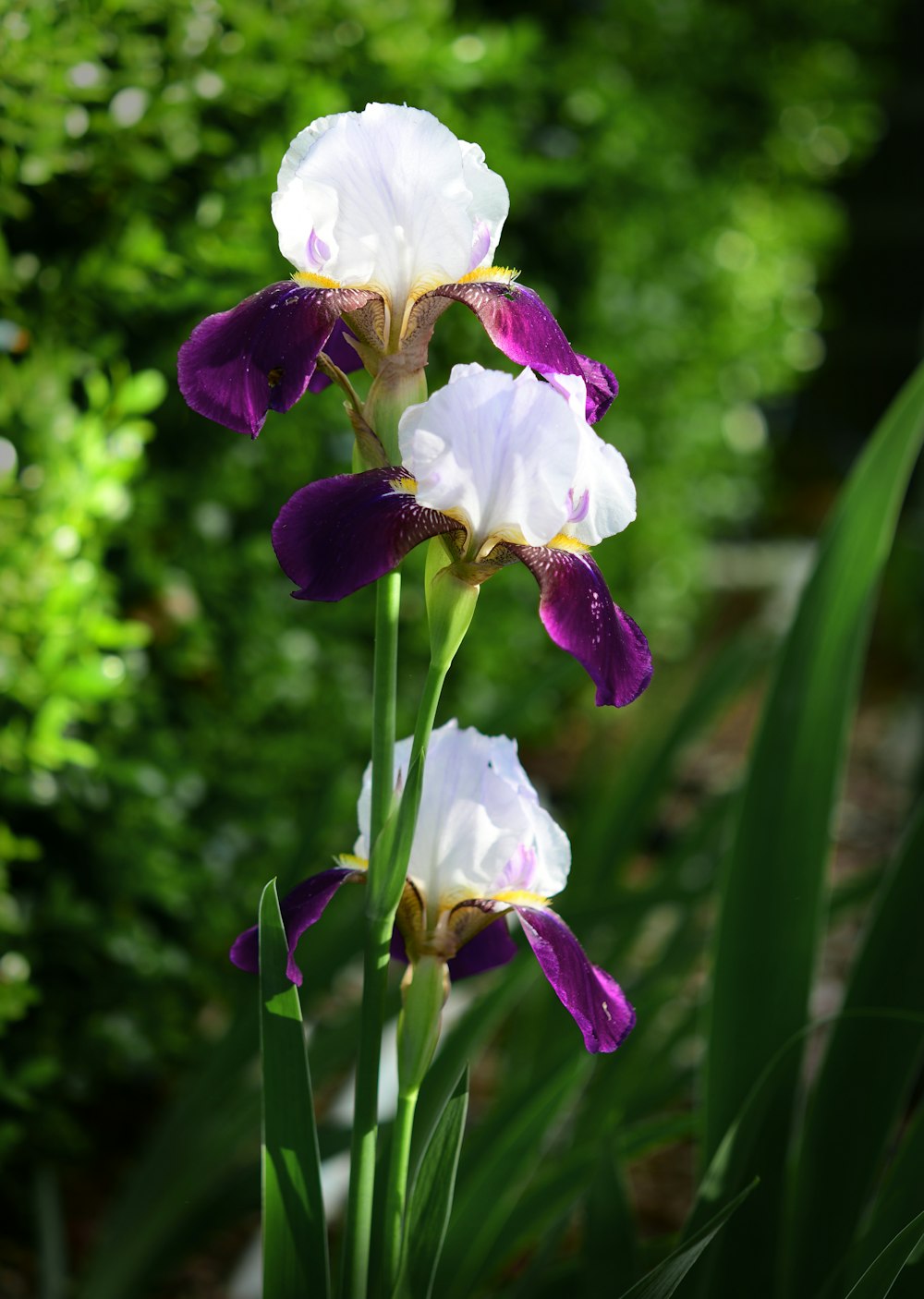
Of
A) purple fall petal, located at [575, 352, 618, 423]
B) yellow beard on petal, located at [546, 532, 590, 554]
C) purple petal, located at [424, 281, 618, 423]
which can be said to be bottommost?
yellow beard on petal, located at [546, 532, 590, 554]

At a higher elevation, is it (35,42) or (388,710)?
(35,42)

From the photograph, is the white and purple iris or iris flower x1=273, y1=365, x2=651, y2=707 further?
the white and purple iris

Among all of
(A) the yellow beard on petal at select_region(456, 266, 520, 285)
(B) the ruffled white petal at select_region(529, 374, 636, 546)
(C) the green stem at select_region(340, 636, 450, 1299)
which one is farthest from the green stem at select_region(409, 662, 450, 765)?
(A) the yellow beard on petal at select_region(456, 266, 520, 285)

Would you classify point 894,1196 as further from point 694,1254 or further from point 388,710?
point 388,710

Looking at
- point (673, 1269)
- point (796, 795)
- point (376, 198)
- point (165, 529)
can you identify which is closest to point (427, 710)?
point (376, 198)

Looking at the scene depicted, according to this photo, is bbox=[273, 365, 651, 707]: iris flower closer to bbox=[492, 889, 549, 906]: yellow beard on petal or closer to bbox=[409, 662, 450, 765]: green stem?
bbox=[409, 662, 450, 765]: green stem

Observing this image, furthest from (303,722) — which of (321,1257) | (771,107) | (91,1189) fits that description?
(771,107)

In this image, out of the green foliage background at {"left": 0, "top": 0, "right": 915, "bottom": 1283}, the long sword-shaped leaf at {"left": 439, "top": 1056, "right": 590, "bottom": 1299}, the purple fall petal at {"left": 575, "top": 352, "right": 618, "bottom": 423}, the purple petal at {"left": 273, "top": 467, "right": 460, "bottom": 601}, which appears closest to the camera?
the purple petal at {"left": 273, "top": 467, "right": 460, "bottom": 601}
